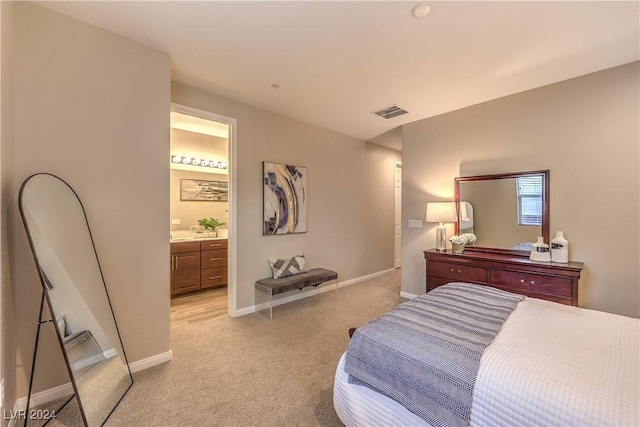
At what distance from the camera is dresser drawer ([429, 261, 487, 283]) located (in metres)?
2.90

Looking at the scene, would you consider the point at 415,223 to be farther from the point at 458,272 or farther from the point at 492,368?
the point at 492,368

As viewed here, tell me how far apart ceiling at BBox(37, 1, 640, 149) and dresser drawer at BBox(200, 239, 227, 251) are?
2251mm

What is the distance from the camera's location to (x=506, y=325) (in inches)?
57.3

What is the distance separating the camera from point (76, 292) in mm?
1771

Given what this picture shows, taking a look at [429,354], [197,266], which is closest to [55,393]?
[197,266]

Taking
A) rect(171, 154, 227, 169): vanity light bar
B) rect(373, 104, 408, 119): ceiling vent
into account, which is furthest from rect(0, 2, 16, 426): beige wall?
rect(373, 104, 408, 119): ceiling vent

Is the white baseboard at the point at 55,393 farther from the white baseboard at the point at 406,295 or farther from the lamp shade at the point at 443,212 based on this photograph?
the lamp shade at the point at 443,212

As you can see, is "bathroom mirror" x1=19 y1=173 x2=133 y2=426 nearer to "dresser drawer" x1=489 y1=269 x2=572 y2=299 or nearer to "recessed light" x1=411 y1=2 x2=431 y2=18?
→ "recessed light" x1=411 y1=2 x2=431 y2=18

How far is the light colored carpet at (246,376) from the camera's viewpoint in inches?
66.3

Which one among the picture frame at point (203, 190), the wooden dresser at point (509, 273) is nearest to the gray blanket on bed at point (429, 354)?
the wooden dresser at point (509, 273)

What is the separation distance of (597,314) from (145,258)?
125 inches

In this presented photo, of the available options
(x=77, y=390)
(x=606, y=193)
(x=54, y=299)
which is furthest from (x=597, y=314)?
(x=54, y=299)

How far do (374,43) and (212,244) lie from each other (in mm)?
3551

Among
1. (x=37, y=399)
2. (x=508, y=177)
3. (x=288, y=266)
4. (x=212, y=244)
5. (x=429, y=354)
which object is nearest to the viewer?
(x=429, y=354)
